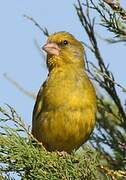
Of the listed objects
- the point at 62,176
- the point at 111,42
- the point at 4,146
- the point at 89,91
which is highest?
the point at 111,42

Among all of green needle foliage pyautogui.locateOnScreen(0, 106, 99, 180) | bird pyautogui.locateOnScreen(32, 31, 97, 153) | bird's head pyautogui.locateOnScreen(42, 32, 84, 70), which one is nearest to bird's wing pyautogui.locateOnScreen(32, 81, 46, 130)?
bird pyautogui.locateOnScreen(32, 31, 97, 153)

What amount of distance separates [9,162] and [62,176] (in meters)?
0.29

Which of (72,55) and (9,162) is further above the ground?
(72,55)

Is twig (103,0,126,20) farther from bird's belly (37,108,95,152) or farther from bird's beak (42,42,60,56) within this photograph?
bird's beak (42,42,60,56)

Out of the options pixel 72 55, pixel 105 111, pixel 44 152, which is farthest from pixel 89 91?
pixel 44 152

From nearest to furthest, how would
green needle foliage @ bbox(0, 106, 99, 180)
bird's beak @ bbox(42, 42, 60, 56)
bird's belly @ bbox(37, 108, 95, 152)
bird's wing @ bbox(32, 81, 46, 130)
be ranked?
green needle foliage @ bbox(0, 106, 99, 180)
bird's belly @ bbox(37, 108, 95, 152)
bird's wing @ bbox(32, 81, 46, 130)
bird's beak @ bbox(42, 42, 60, 56)

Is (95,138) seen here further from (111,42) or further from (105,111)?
(111,42)

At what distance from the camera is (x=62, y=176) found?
3.24m

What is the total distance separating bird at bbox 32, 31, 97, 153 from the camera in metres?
4.52

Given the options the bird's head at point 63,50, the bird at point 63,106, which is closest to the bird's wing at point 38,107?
the bird at point 63,106

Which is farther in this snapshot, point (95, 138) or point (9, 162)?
point (95, 138)

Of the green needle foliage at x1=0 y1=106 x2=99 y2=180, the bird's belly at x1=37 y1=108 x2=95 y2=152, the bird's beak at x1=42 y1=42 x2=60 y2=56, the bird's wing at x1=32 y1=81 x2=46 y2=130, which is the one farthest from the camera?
the bird's beak at x1=42 y1=42 x2=60 y2=56

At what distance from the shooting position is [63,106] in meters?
4.53

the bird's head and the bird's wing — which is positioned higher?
the bird's head
